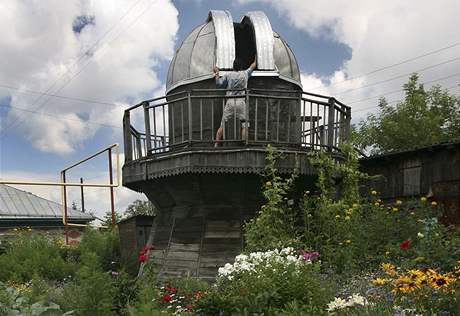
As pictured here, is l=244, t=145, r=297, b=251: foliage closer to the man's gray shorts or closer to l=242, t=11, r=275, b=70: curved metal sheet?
the man's gray shorts

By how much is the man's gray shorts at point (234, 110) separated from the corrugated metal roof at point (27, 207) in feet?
82.4

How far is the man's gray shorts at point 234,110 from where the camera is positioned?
8961 millimetres

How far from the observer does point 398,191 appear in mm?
15422

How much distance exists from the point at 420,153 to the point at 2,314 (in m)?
12.6

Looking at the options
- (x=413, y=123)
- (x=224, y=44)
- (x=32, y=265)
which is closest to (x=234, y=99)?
(x=224, y=44)

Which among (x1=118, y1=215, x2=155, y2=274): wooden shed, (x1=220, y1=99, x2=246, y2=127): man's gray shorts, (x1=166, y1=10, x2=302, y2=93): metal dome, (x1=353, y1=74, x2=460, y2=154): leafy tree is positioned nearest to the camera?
(x1=220, y1=99, x2=246, y2=127): man's gray shorts

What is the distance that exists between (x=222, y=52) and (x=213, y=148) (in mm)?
2343

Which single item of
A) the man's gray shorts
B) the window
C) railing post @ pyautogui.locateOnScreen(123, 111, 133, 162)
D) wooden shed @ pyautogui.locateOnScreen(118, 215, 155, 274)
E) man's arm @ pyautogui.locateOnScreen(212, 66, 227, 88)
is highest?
man's arm @ pyautogui.locateOnScreen(212, 66, 227, 88)

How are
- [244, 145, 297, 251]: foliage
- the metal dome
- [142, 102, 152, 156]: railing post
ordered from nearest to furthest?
[244, 145, 297, 251]: foliage < [142, 102, 152, 156]: railing post < the metal dome

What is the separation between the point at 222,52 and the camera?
9641mm

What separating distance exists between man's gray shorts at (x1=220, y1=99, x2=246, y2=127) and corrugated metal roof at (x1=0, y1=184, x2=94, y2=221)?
988 inches

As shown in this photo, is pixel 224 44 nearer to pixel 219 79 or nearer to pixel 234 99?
pixel 219 79

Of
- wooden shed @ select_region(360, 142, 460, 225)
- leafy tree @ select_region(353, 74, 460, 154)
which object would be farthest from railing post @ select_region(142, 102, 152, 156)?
leafy tree @ select_region(353, 74, 460, 154)

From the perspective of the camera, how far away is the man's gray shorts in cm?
896
